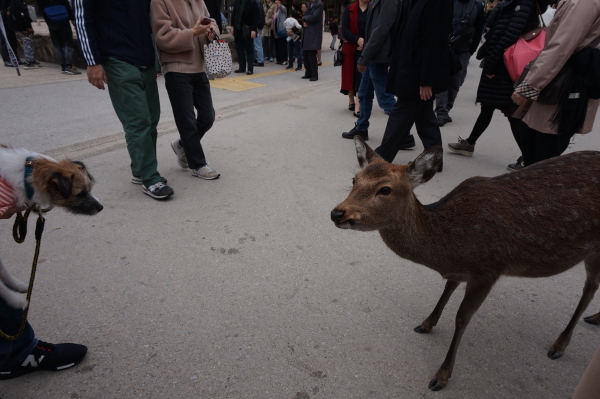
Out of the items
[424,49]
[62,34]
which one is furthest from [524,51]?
[62,34]

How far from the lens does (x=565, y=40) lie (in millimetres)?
3285

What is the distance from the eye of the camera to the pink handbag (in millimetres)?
4117

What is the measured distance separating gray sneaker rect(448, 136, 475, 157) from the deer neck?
402 centimetres

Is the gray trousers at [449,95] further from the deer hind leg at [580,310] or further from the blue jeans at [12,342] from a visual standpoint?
the blue jeans at [12,342]

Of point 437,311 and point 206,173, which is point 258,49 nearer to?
point 206,173

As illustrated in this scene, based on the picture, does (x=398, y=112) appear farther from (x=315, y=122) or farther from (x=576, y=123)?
(x=315, y=122)

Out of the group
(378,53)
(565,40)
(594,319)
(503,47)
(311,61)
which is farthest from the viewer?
(311,61)

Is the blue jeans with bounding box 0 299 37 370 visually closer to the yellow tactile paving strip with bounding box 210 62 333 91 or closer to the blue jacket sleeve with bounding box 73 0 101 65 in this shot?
the blue jacket sleeve with bounding box 73 0 101 65

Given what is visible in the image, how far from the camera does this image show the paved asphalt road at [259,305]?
2332 mm

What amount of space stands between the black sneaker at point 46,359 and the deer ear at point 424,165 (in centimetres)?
232

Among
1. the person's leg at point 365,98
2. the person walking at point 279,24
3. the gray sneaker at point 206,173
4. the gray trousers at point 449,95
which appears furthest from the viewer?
the person walking at point 279,24

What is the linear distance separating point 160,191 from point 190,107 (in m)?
1.03

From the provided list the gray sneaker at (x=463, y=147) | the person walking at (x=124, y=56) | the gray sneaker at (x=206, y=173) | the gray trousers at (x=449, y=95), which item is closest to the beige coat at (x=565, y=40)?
the gray sneaker at (x=463, y=147)

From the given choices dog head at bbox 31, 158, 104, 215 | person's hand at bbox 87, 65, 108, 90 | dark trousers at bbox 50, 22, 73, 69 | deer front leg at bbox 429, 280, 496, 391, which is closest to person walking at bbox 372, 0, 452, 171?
deer front leg at bbox 429, 280, 496, 391
